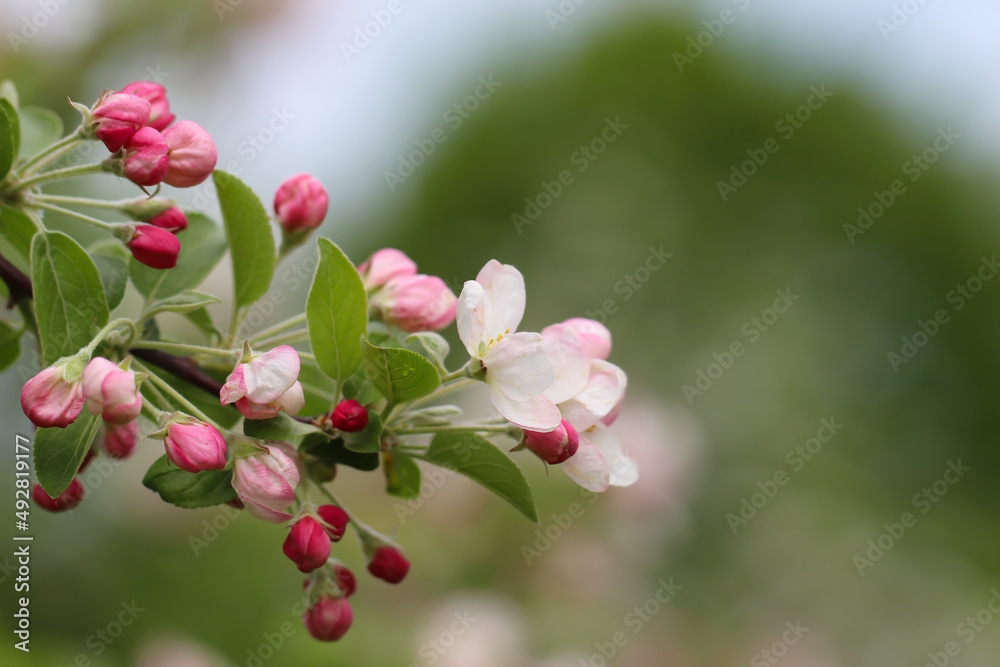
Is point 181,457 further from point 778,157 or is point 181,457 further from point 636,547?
point 778,157

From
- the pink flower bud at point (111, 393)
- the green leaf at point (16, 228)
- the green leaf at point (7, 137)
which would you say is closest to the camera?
the pink flower bud at point (111, 393)

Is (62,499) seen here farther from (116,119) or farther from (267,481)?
(116,119)

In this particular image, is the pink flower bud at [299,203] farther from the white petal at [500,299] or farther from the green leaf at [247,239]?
the white petal at [500,299]

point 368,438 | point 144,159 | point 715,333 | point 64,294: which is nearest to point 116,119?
point 144,159

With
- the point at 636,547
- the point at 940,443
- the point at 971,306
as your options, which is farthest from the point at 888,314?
the point at 636,547

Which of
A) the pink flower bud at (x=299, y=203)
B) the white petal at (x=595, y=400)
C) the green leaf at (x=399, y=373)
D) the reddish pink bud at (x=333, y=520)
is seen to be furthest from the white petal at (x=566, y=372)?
the pink flower bud at (x=299, y=203)

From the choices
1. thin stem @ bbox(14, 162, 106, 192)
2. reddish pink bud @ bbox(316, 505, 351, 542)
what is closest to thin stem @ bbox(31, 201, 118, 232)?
thin stem @ bbox(14, 162, 106, 192)
